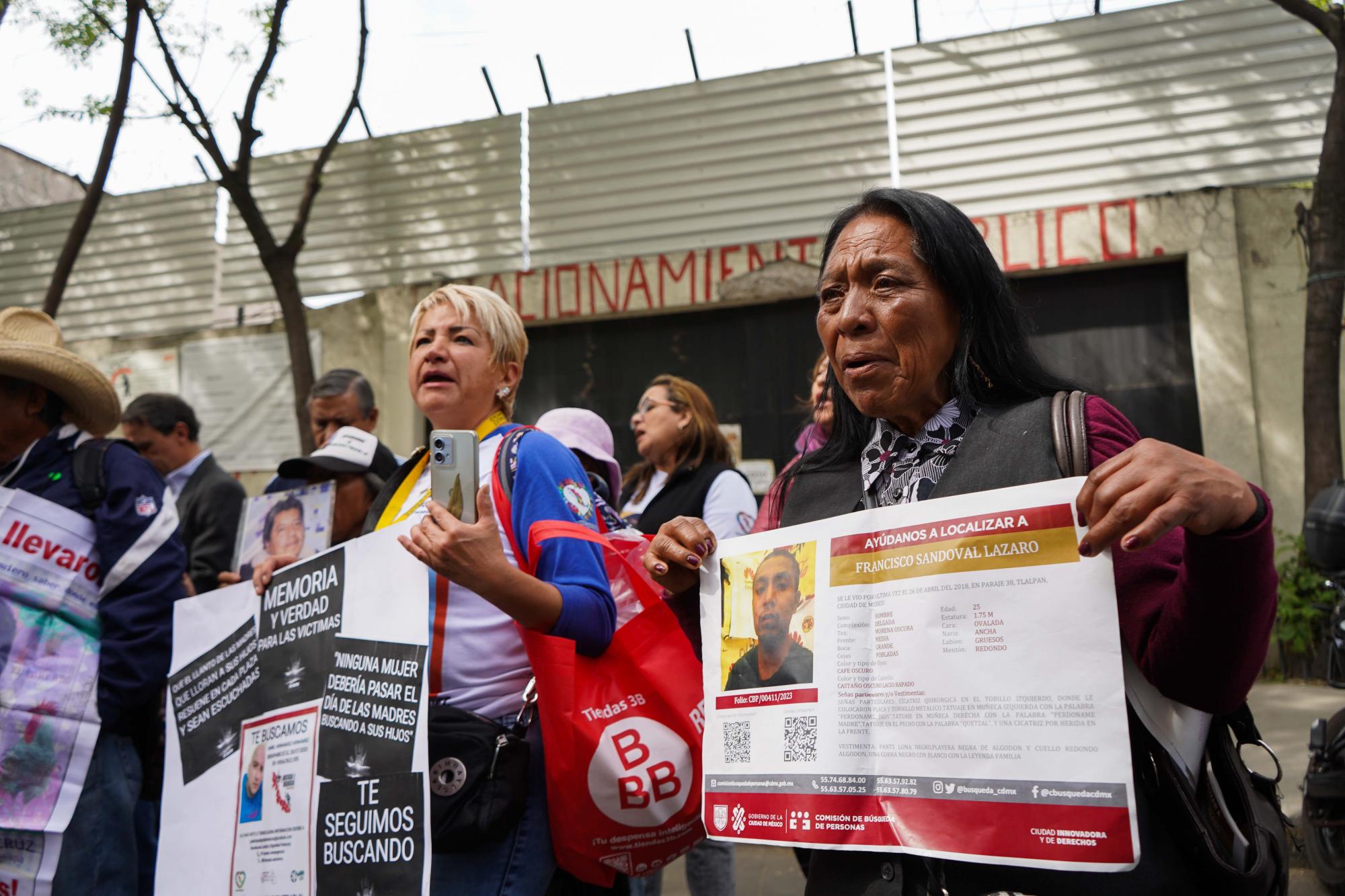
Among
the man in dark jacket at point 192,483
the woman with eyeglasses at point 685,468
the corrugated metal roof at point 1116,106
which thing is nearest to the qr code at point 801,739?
the woman with eyeglasses at point 685,468

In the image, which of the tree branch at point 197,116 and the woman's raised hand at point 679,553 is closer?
the woman's raised hand at point 679,553

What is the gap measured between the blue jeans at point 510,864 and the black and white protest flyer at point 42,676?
1316 mm

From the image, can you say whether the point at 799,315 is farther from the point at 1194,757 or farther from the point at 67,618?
the point at 1194,757

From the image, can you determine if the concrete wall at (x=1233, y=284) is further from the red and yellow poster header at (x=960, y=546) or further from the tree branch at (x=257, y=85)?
the red and yellow poster header at (x=960, y=546)

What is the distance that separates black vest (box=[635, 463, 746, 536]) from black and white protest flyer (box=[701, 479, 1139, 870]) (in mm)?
2553

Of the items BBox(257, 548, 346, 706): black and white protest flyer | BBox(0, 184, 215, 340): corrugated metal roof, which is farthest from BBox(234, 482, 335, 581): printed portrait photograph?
BBox(0, 184, 215, 340): corrugated metal roof

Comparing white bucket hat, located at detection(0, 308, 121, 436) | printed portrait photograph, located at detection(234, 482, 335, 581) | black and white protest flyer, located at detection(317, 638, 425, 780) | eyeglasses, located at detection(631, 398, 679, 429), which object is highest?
eyeglasses, located at detection(631, 398, 679, 429)

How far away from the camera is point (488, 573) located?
6.35ft

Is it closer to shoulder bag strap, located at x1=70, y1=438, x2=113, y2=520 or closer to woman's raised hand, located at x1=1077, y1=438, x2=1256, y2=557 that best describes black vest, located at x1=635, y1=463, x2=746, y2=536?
shoulder bag strap, located at x1=70, y1=438, x2=113, y2=520

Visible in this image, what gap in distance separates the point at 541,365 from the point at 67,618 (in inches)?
300

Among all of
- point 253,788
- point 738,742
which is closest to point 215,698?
point 253,788

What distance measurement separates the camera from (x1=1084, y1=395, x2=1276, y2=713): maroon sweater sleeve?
4.31 feet

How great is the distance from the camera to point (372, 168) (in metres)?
10.9

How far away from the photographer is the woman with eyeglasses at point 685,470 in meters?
4.30
